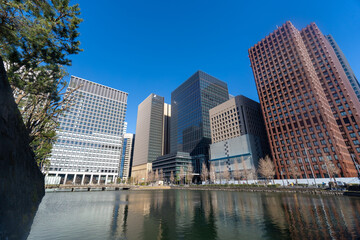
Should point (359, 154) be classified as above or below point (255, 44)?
below

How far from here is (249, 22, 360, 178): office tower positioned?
78.4 m

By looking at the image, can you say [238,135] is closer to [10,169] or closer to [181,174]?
[181,174]

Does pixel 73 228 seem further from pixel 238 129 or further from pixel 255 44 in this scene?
pixel 255 44

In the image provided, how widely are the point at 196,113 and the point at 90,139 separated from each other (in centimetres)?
9451

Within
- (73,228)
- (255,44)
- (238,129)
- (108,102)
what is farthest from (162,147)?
(73,228)

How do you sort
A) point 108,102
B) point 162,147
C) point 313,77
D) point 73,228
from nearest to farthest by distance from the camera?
1. point 73,228
2. point 313,77
3. point 108,102
4. point 162,147

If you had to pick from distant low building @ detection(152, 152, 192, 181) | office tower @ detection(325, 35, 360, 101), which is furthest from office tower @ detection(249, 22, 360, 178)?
distant low building @ detection(152, 152, 192, 181)

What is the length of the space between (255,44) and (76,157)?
16419cm

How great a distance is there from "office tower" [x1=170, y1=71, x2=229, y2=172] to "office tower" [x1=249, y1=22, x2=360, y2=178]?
47.0 meters

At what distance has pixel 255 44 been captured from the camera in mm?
122000

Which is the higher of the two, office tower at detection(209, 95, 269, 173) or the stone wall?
office tower at detection(209, 95, 269, 173)

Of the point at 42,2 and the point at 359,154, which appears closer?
the point at 42,2

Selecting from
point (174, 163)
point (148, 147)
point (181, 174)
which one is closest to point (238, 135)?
point (181, 174)

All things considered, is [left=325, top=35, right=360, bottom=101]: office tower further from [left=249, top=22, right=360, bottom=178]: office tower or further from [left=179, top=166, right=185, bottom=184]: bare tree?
[left=179, top=166, right=185, bottom=184]: bare tree
